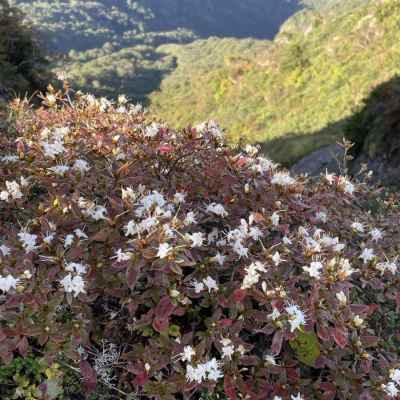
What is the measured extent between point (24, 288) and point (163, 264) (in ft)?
1.67

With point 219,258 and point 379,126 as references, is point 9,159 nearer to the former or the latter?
point 219,258

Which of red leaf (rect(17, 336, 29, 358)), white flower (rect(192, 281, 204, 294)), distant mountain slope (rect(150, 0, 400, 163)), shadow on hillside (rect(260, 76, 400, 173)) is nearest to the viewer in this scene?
red leaf (rect(17, 336, 29, 358))

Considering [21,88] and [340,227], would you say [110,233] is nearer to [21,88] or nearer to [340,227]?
[340,227]

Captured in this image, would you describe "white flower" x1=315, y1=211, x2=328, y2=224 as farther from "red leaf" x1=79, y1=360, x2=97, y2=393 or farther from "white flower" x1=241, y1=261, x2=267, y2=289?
"red leaf" x1=79, y1=360, x2=97, y2=393

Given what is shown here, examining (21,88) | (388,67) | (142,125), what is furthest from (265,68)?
(142,125)

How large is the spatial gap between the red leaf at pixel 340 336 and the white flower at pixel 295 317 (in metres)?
0.13

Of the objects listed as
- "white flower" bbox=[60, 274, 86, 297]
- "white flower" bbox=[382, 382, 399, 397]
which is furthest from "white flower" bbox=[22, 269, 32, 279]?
"white flower" bbox=[382, 382, 399, 397]

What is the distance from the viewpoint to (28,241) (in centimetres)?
195

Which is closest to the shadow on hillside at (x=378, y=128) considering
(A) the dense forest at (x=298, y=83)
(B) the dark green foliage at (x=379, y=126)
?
(B) the dark green foliage at (x=379, y=126)

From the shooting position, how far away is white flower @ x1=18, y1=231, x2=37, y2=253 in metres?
1.94

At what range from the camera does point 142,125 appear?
116 inches

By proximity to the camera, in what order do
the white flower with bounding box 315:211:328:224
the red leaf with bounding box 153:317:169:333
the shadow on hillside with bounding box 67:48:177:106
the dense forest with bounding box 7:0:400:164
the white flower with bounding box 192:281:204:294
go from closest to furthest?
the red leaf with bounding box 153:317:169:333
the white flower with bounding box 192:281:204:294
the white flower with bounding box 315:211:328:224
the dense forest with bounding box 7:0:400:164
the shadow on hillside with bounding box 67:48:177:106

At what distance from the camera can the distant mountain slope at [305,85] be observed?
74.5 ft

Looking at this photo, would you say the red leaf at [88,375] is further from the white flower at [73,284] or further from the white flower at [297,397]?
the white flower at [297,397]
